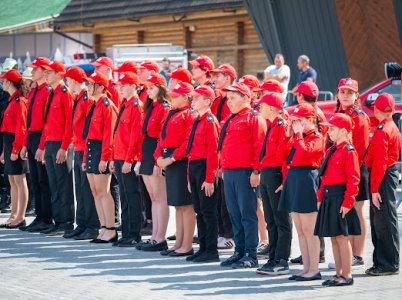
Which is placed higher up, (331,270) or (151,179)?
(151,179)

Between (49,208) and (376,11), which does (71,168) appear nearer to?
(49,208)

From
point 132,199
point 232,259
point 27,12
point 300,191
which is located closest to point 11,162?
point 132,199

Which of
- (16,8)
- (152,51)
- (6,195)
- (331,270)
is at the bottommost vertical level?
(331,270)

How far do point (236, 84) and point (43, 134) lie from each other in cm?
355

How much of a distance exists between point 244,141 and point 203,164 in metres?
0.71

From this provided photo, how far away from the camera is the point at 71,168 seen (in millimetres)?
14773

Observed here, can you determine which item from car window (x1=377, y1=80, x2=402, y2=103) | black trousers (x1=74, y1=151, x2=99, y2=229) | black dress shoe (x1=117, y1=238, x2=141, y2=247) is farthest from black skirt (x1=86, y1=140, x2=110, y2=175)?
car window (x1=377, y1=80, x2=402, y2=103)

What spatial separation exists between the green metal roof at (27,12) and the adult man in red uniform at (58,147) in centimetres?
2233

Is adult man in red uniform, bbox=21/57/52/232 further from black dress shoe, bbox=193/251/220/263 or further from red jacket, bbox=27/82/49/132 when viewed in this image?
black dress shoe, bbox=193/251/220/263

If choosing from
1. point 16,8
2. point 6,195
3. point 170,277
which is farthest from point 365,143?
point 16,8

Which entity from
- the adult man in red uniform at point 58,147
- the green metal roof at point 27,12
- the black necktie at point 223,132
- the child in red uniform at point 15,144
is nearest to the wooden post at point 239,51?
the green metal roof at point 27,12

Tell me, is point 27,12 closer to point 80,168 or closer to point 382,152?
point 80,168

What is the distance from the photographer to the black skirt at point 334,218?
10.6 metres

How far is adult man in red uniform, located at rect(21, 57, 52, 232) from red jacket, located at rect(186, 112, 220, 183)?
3.20m
